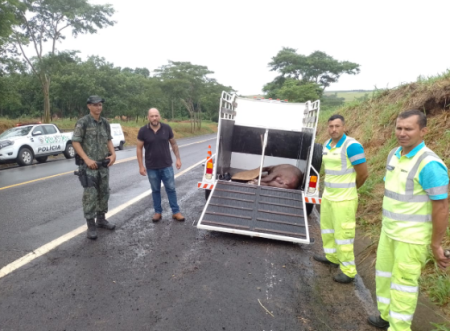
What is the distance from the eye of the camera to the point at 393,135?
23.7 ft

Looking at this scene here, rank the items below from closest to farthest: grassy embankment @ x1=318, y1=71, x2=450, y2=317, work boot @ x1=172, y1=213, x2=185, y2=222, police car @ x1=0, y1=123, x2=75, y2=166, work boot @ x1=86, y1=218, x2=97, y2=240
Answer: grassy embankment @ x1=318, y1=71, x2=450, y2=317, work boot @ x1=86, y1=218, x2=97, y2=240, work boot @ x1=172, y1=213, x2=185, y2=222, police car @ x1=0, y1=123, x2=75, y2=166

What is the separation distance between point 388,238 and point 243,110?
4.62 meters

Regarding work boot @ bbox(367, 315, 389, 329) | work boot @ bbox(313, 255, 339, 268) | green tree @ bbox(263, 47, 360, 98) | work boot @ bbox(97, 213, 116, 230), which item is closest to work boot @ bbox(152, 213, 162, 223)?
work boot @ bbox(97, 213, 116, 230)

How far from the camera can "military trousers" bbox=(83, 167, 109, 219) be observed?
457 centimetres

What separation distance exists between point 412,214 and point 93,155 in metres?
4.16

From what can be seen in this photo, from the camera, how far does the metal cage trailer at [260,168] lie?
4770 mm

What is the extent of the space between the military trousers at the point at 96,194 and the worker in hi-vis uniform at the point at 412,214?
394 centimetres

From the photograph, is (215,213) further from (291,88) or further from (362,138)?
(291,88)

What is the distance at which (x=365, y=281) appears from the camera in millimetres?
3734

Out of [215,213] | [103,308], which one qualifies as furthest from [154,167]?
[103,308]

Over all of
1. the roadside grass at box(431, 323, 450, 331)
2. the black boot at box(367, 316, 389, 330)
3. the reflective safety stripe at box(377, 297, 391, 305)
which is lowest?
the black boot at box(367, 316, 389, 330)

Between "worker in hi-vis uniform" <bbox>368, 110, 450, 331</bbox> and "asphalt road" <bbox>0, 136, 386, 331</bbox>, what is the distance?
0.57 m

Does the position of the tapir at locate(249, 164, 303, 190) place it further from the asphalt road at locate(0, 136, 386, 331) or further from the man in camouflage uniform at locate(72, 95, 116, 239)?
the man in camouflage uniform at locate(72, 95, 116, 239)

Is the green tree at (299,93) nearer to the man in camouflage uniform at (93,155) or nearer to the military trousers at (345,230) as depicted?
the man in camouflage uniform at (93,155)
